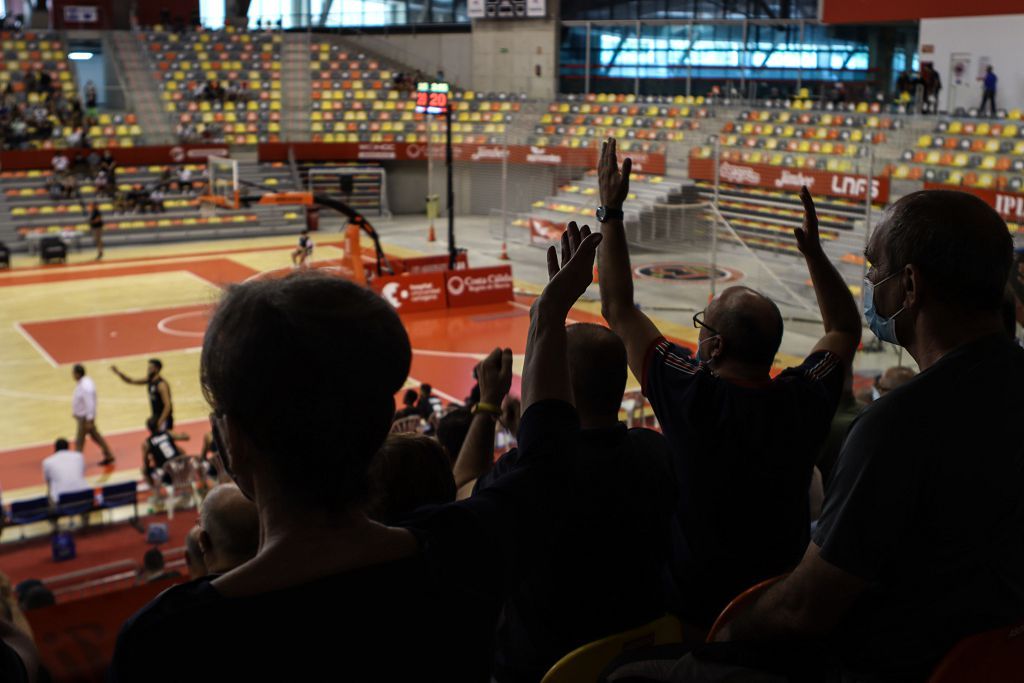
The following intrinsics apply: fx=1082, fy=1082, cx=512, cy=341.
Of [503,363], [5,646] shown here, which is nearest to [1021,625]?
[503,363]

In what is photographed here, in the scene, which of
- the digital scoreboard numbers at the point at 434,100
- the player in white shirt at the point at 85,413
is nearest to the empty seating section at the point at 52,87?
the digital scoreboard numbers at the point at 434,100

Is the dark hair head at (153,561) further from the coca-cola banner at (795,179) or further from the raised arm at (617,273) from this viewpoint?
the coca-cola banner at (795,179)

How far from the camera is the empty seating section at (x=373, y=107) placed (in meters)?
35.4

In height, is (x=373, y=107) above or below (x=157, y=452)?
above

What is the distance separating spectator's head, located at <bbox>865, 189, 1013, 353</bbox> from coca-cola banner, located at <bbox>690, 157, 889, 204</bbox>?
18096 mm

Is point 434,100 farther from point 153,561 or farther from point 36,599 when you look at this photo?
point 36,599

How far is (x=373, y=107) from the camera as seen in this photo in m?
37.0

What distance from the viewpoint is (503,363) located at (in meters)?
2.63

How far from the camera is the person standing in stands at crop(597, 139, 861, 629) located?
3.25 metres

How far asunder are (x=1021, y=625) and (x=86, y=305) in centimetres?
2160

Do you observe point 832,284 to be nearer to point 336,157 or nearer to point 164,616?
point 164,616

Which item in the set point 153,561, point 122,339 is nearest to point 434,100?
point 122,339

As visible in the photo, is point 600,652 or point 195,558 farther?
point 195,558

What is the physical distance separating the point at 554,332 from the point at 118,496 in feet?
29.3
